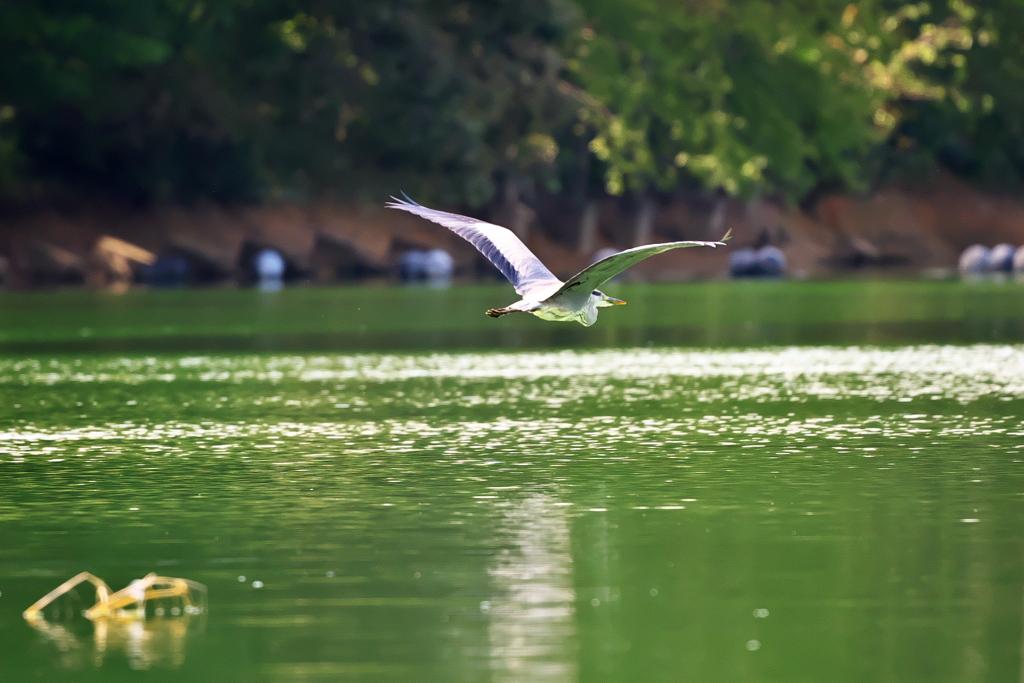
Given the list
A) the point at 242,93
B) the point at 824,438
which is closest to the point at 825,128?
the point at 242,93

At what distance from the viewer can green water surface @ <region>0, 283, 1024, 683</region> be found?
777 centimetres

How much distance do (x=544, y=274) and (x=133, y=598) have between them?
5.40 meters

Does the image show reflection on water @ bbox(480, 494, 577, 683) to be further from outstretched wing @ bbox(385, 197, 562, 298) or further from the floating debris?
outstretched wing @ bbox(385, 197, 562, 298)

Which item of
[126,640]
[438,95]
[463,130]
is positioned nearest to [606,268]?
[126,640]

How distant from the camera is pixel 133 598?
8320mm

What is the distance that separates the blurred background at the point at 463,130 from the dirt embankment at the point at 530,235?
117mm

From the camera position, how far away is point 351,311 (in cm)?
3888

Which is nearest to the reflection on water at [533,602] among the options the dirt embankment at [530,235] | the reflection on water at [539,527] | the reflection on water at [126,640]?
the reflection on water at [539,527]

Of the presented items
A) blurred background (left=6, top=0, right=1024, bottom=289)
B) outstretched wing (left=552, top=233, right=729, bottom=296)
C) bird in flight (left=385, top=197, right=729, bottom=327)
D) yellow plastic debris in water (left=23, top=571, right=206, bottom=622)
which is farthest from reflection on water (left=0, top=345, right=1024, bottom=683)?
blurred background (left=6, top=0, right=1024, bottom=289)

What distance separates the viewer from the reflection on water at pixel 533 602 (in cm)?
746

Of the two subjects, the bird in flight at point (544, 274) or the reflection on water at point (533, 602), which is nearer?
the reflection on water at point (533, 602)

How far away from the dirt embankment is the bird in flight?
42.5 meters

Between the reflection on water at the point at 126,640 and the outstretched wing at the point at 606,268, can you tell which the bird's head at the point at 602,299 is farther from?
the reflection on water at the point at 126,640

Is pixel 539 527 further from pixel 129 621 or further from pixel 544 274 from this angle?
pixel 129 621
